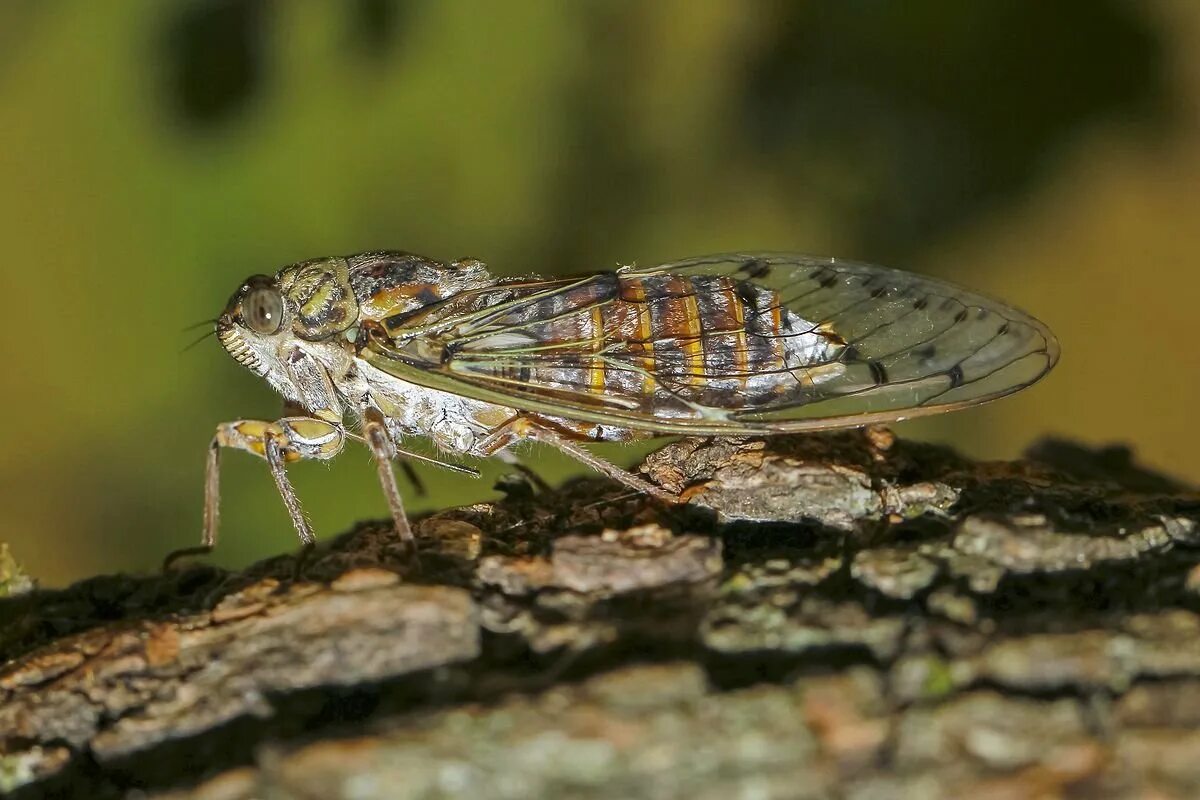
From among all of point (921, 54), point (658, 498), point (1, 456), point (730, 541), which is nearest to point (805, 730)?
point (730, 541)

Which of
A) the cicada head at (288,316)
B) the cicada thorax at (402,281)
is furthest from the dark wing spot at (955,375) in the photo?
the cicada head at (288,316)

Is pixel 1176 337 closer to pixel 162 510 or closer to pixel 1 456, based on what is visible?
pixel 162 510

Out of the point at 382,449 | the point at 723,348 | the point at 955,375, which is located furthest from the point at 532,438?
the point at 955,375

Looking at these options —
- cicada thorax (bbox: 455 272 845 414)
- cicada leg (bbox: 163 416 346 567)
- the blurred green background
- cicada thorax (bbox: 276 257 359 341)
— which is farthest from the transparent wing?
the blurred green background

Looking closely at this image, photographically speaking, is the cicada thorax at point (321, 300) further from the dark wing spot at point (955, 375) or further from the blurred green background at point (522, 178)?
the dark wing spot at point (955, 375)

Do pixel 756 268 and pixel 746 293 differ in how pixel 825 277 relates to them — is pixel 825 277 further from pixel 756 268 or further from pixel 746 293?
pixel 746 293

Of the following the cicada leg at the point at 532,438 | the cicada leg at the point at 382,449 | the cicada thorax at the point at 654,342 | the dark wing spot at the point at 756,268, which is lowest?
the cicada leg at the point at 532,438

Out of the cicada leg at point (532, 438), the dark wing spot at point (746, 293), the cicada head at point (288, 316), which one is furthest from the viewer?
the cicada head at point (288, 316)
